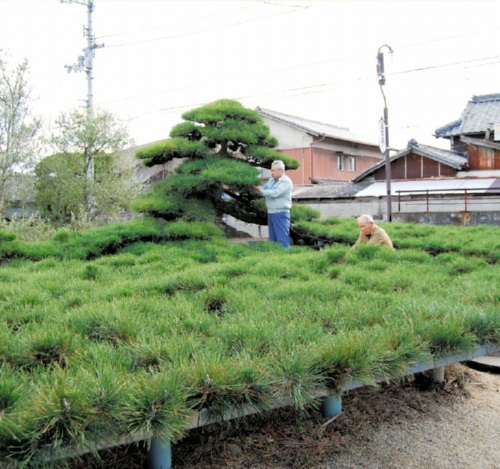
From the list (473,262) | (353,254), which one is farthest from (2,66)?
(473,262)

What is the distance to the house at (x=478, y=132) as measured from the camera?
2009 centimetres

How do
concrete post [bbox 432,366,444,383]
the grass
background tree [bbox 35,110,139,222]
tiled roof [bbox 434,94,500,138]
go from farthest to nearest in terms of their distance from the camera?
tiled roof [bbox 434,94,500,138]
background tree [bbox 35,110,139,222]
concrete post [bbox 432,366,444,383]
the grass

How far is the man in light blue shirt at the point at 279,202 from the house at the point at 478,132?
14550mm

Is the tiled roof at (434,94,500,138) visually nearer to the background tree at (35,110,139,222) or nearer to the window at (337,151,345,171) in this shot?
the window at (337,151,345,171)

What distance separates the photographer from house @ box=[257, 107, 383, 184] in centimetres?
2583

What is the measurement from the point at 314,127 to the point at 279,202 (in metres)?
19.9

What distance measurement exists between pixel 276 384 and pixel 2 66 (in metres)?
13.4

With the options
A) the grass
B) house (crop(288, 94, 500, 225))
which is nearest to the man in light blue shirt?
the grass

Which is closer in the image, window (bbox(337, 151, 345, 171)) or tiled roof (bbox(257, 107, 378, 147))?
tiled roof (bbox(257, 107, 378, 147))

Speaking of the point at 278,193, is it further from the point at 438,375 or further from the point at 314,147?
the point at 314,147

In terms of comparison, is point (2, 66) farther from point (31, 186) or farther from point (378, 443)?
point (378, 443)

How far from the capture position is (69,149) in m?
15.5

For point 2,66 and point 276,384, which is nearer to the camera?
point 276,384

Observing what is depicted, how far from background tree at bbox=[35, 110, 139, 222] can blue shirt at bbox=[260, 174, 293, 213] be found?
313 inches
